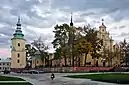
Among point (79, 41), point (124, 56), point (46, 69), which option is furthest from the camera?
point (124, 56)

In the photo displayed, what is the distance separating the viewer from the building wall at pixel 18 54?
3954 inches

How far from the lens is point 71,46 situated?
7575 cm

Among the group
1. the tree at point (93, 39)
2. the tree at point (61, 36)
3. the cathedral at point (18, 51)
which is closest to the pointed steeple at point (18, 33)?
the cathedral at point (18, 51)

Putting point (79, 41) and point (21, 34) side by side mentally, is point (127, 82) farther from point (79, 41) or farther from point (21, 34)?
point (21, 34)

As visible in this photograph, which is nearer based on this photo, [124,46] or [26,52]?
[124,46]

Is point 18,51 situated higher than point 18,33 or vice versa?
point 18,33

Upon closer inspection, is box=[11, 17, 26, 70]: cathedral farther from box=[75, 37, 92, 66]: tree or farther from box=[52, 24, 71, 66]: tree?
box=[75, 37, 92, 66]: tree

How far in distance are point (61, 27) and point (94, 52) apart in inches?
480

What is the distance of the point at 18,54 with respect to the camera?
102062 millimetres

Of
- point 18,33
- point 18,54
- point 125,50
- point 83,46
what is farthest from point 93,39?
point 18,33

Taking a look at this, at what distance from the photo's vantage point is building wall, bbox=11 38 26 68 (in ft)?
330

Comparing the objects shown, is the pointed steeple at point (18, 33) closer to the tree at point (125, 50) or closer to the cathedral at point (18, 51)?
the cathedral at point (18, 51)

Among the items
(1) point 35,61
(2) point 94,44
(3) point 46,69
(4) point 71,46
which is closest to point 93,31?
(2) point 94,44

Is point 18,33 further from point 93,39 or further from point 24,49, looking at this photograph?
point 93,39
